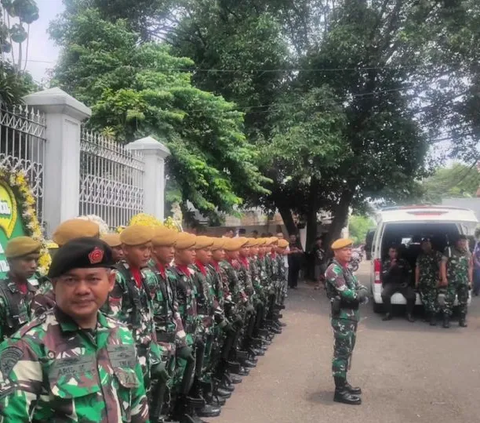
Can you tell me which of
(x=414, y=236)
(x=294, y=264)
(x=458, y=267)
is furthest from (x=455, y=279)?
(x=294, y=264)

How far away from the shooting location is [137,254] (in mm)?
3812

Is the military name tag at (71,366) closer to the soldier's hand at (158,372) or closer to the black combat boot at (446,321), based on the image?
the soldier's hand at (158,372)

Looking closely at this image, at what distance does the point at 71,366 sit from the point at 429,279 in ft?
30.4

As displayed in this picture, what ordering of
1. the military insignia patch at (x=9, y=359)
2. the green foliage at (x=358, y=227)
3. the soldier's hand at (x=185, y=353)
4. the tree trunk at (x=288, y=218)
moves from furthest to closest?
1. the green foliage at (x=358, y=227)
2. the tree trunk at (x=288, y=218)
3. the soldier's hand at (x=185, y=353)
4. the military insignia patch at (x=9, y=359)

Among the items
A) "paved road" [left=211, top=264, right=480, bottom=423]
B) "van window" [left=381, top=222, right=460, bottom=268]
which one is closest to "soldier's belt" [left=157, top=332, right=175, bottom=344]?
"paved road" [left=211, top=264, right=480, bottom=423]

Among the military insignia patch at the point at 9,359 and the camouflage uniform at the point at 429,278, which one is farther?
the camouflage uniform at the point at 429,278

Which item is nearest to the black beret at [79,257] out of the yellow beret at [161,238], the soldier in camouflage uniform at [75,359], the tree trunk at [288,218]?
the soldier in camouflage uniform at [75,359]

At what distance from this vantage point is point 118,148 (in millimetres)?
8180

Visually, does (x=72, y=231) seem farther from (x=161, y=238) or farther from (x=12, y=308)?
(x=161, y=238)

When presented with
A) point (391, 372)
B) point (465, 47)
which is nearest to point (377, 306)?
point (391, 372)

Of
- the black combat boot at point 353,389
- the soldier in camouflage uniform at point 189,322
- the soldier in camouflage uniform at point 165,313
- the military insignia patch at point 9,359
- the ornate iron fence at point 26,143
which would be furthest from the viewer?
the black combat boot at point 353,389

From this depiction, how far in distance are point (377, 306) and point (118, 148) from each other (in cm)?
636

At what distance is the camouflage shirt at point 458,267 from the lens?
10.1 meters

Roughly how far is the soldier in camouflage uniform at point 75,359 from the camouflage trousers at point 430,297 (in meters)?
8.94
